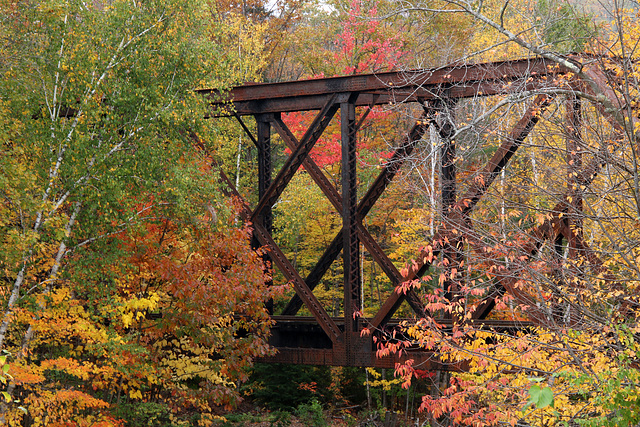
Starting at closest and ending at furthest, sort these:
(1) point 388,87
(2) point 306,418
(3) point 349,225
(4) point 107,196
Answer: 1. (4) point 107,196
2. (1) point 388,87
3. (3) point 349,225
4. (2) point 306,418

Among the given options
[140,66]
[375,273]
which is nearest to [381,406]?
[375,273]

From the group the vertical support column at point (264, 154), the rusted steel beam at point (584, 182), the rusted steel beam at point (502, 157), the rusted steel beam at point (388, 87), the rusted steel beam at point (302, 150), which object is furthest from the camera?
the vertical support column at point (264, 154)

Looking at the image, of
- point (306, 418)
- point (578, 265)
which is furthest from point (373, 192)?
point (306, 418)

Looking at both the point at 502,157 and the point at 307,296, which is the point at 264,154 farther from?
the point at 502,157

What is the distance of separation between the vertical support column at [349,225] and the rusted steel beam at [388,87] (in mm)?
547

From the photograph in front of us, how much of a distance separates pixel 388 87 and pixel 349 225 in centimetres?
268

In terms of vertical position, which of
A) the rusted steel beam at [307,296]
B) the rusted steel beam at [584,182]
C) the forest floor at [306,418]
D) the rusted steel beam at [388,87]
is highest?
the rusted steel beam at [388,87]

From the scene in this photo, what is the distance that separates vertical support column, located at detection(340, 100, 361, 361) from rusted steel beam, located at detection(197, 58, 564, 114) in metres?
0.55

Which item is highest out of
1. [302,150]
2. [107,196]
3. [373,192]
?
[302,150]

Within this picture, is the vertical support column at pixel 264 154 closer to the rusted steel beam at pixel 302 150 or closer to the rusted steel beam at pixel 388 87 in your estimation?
the rusted steel beam at pixel 388 87

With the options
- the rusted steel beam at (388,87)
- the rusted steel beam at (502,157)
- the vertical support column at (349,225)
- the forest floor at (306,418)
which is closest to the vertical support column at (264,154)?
the rusted steel beam at (388,87)

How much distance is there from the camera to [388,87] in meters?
10.7

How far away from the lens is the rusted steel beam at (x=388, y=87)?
982cm

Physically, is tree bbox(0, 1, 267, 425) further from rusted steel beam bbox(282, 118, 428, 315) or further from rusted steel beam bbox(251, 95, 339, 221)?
rusted steel beam bbox(282, 118, 428, 315)
